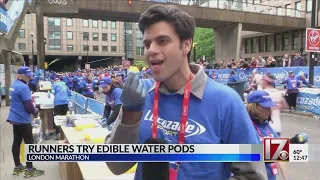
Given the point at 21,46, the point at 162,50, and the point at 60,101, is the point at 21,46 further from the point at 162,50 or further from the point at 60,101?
the point at 162,50

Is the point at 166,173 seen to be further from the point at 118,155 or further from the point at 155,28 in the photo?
the point at 155,28

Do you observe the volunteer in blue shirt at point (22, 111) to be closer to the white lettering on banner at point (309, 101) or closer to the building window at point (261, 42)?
the white lettering on banner at point (309, 101)

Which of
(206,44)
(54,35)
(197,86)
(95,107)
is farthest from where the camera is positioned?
(54,35)

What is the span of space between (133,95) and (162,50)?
238mm

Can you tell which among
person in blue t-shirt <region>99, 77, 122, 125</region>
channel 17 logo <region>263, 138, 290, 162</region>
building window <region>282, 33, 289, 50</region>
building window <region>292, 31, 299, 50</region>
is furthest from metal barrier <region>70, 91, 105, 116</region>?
building window <region>282, 33, 289, 50</region>

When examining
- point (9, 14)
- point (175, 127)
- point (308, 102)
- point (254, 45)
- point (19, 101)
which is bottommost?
point (308, 102)

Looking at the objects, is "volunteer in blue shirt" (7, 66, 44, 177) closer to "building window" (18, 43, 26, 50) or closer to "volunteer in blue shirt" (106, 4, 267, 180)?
"volunteer in blue shirt" (106, 4, 267, 180)

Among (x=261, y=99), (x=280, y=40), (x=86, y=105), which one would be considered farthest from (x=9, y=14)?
(x=280, y=40)

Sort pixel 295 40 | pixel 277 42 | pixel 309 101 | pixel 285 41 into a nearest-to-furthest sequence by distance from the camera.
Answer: pixel 309 101 → pixel 295 40 → pixel 285 41 → pixel 277 42

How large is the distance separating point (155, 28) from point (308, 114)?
13.5 meters

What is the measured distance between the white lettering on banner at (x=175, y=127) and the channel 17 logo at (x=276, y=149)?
0.44 meters

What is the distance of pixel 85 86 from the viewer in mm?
16562

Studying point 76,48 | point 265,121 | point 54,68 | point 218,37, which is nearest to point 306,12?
point 218,37

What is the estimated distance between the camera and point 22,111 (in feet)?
19.0
